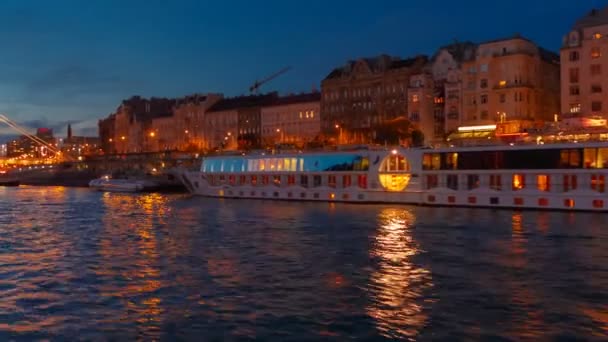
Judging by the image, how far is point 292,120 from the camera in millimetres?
121062

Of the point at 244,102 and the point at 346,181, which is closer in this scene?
the point at 346,181

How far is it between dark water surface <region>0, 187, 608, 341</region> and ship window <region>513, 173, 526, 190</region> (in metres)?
9.06

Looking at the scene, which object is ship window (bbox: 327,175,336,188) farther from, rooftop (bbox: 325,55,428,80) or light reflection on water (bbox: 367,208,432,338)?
rooftop (bbox: 325,55,428,80)

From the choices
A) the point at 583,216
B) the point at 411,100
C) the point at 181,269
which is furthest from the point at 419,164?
the point at 411,100

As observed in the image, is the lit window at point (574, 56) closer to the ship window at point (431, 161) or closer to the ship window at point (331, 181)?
the ship window at point (431, 161)

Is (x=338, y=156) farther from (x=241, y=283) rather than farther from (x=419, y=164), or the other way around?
(x=241, y=283)

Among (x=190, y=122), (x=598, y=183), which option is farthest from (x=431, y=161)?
(x=190, y=122)

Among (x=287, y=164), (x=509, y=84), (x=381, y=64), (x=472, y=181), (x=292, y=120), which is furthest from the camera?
(x=292, y=120)

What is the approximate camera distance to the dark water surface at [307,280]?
1631cm

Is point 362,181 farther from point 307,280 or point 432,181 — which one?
point 307,280

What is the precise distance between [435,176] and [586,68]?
33.3m

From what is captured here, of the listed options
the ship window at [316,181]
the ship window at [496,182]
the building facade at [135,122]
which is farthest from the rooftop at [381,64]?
the building facade at [135,122]

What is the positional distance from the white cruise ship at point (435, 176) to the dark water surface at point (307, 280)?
7659 mm

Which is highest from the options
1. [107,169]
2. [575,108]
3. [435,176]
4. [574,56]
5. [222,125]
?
[574,56]
